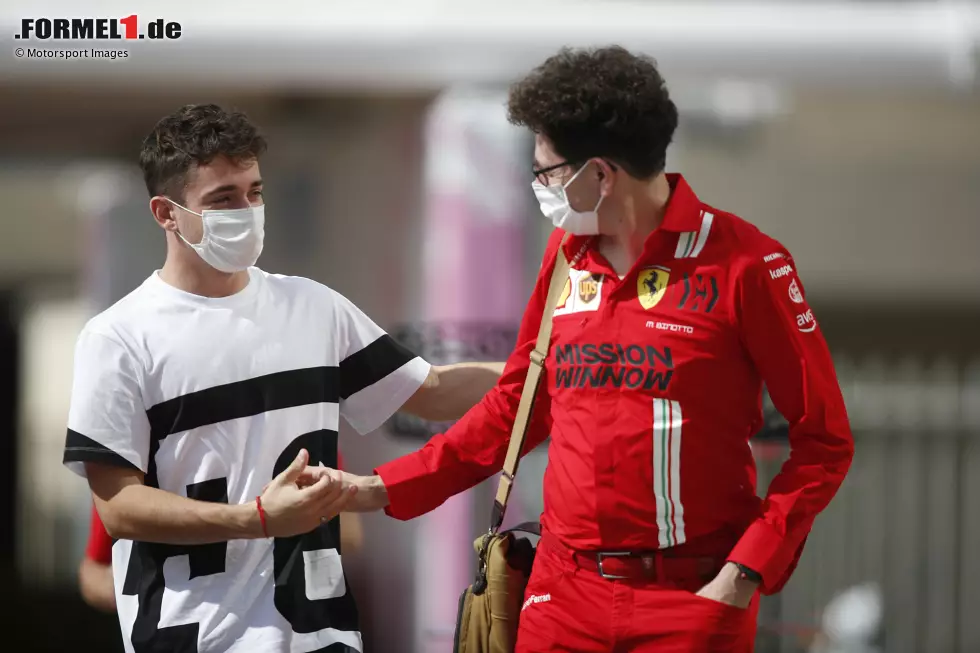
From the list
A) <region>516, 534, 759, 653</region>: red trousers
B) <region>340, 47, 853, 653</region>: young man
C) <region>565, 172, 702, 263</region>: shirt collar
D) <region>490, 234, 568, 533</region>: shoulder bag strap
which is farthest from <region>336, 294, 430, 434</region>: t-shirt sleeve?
<region>565, 172, 702, 263</region>: shirt collar

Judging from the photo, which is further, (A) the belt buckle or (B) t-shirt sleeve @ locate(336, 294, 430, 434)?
(B) t-shirt sleeve @ locate(336, 294, 430, 434)

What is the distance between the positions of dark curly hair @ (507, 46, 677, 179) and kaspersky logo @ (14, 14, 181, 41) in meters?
1.40

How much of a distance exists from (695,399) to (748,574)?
1.08 feet

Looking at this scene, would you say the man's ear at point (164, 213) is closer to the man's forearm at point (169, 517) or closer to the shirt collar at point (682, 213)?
the man's forearm at point (169, 517)

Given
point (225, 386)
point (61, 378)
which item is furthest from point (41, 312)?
point (225, 386)

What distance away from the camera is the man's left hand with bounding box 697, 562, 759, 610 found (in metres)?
2.48

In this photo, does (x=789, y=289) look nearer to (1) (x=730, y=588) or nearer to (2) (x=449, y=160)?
(1) (x=730, y=588)

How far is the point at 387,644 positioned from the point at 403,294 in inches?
51.0

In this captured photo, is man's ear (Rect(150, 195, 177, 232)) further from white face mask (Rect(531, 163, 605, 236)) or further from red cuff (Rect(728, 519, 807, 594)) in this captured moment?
red cuff (Rect(728, 519, 807, 594))

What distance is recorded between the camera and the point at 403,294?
520cm

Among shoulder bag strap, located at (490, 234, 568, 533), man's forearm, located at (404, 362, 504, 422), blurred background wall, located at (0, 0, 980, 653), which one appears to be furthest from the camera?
blurred background wall, located at (0, 0, 980, 653)

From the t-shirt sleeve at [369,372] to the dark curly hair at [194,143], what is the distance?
0.43 m

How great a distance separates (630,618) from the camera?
2521 millimetres

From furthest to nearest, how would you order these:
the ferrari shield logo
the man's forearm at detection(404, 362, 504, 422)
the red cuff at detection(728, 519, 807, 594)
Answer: the man's forearm at detection(404, 362, 504, 422) → the ferrari shield logo → the red cuff at detection(728, 519, 807, 594)
